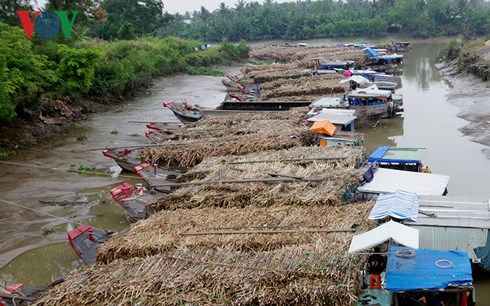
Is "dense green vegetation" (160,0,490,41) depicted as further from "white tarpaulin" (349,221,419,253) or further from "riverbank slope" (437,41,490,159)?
"white tarpaulin" (349,221,419,253)

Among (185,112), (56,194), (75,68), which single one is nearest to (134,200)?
(56,194)

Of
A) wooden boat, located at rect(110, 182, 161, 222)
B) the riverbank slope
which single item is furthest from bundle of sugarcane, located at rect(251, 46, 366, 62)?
wooden boat, located at rect(110, 182, 161, 222)

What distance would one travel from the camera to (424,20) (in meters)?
76.3

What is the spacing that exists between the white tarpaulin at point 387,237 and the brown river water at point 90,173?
296 cm

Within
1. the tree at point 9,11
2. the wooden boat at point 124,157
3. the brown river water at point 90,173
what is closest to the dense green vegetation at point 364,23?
the brown river water at point 90,173

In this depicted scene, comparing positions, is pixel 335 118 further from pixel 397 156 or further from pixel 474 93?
pixel 474 93

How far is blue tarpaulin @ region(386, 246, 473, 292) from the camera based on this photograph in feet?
25.4

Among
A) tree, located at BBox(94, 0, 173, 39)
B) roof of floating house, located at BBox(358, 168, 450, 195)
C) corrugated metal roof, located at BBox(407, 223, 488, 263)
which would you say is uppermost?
tree, located at BBox(94, 0, 173, 39)

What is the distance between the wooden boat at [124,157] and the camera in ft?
58.5

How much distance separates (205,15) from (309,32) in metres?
28.2

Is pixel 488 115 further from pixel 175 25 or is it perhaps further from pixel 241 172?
pixel 175 25

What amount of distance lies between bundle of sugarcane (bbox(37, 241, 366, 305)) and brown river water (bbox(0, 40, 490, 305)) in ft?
10.6

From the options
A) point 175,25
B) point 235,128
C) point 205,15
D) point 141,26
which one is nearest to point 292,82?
point 235,128

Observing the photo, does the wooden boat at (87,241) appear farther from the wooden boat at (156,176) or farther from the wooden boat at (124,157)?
the wooden boat at (124,157)
